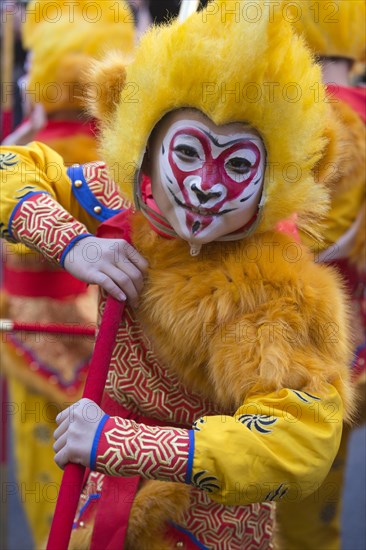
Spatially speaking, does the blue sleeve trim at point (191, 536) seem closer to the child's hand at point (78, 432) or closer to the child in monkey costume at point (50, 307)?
the child's hand at point (78, 432)

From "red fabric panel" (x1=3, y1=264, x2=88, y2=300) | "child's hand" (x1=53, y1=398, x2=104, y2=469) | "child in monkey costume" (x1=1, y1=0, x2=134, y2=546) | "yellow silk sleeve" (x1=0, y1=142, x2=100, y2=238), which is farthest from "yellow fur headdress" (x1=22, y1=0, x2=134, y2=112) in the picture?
"child's hand" (x1=53, y1=398, x2=104, y2=469)

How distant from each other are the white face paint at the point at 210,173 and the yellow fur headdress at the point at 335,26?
69 cm

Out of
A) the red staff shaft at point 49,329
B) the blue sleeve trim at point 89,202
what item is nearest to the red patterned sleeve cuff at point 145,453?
the blue sleeve trim at point 89,202

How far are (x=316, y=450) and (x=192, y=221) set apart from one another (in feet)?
1.45

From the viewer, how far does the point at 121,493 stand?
5.26ft

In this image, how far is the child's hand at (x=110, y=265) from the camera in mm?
1551

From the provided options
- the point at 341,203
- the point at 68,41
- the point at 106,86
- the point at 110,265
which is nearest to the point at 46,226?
the point at 110,265

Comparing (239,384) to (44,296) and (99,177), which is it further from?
(44,296)

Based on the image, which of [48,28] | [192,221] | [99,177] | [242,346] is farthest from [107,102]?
[48,28]

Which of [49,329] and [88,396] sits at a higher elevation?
[88,396]

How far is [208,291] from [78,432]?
331mm

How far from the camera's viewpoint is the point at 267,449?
Answer: 1348 millimetres

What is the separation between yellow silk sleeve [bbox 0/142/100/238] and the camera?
1.73 m

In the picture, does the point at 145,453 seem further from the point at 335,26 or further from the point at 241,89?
the point at 335,26
